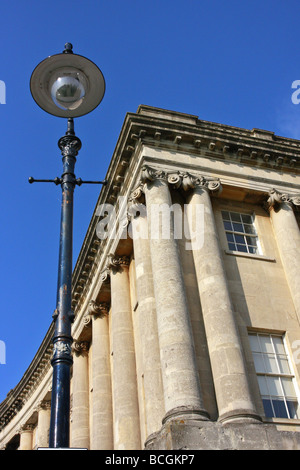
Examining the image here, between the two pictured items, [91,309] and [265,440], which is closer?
[265,440]

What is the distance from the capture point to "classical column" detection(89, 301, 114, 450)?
70.7 ft

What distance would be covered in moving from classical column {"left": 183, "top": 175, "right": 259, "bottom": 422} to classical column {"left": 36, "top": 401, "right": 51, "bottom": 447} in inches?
851

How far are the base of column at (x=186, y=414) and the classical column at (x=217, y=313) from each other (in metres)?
0.85

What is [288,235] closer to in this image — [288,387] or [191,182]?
[191,182]

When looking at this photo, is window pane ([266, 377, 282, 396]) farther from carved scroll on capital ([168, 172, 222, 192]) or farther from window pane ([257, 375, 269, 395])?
carved scroll on capital ([168, 172, 222, 192])

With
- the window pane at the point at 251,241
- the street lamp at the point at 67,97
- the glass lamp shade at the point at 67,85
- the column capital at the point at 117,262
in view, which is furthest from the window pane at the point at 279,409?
the glass lamp shade at the point at 67,85

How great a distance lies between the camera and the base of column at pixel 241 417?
1322 centimetres

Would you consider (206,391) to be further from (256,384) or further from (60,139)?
(60,139)

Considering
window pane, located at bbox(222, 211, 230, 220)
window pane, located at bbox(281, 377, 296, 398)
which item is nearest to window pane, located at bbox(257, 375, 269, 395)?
window pane, located at bbox(281, 377, 296, 398)

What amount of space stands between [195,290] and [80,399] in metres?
12.3

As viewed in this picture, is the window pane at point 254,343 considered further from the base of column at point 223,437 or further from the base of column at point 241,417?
the base of column at point 223,437

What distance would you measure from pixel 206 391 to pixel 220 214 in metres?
7.60

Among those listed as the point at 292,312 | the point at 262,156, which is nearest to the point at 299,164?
the point at 262,156

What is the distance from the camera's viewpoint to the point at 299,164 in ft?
71.5
